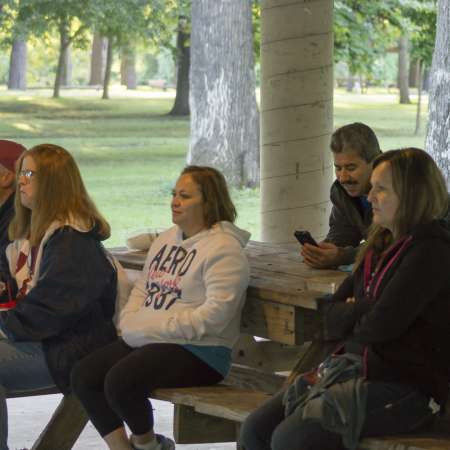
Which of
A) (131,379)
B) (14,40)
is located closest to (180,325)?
(131,379)

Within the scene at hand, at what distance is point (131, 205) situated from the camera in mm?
14023

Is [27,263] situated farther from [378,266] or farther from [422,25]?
[422,25]

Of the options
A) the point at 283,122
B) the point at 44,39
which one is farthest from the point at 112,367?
the point at 44,39

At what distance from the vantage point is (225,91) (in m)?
13.7

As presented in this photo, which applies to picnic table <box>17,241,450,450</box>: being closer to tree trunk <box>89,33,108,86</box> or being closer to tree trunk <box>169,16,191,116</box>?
A: tree trunk <box>169,16,191,116</box>

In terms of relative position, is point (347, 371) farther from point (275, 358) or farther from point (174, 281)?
point (275, 358)

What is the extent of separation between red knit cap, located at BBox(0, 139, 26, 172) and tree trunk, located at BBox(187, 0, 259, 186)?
8254 mm

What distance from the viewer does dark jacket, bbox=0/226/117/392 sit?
4.46 meters

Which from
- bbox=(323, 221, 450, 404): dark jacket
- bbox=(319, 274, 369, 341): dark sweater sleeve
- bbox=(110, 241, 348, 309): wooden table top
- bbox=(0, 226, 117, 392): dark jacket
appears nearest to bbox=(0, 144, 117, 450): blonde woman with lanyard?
bbox=(0, 226, 117, 392): dark jacket

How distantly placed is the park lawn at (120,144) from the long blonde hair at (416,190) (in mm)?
8813

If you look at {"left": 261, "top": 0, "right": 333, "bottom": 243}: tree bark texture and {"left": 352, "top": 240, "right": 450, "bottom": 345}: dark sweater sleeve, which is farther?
{"left": 261, "top": 0, "right": 333, "bottom": 243}: tree bark texture

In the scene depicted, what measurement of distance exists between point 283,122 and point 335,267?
70.9 inches

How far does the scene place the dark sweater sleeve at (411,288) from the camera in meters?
3.71

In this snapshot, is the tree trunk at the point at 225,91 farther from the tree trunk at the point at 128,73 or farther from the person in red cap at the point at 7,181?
the person in red cap at the point at 7,181
